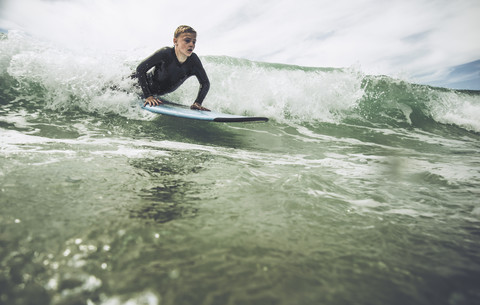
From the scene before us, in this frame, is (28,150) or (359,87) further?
(359,87)

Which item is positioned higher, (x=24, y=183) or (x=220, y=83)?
(x=220, y=83)

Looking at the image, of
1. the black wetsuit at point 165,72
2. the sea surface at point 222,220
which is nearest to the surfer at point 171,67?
the black wetsuit at point 165,72

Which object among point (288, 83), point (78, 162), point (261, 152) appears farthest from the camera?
point (288, 83)

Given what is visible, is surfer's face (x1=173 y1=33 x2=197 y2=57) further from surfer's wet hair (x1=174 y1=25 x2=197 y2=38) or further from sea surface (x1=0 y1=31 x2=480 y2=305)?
sea surface (x1=0 y1=31 x2=480 y2=305)

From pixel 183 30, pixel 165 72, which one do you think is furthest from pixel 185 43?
pixel 165 72

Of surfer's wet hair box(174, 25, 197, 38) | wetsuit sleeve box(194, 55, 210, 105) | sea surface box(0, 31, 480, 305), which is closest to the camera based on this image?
sea surface box(0, 31, 480, 305)

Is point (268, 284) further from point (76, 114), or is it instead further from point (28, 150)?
point (76, 114)

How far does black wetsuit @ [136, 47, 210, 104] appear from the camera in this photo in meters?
4.25

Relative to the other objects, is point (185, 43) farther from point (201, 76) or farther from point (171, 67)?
point (201, 76)

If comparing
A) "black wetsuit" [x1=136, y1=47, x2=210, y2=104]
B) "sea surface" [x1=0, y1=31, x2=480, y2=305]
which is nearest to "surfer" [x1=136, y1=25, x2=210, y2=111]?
"black wetsuit" [x1=136, y1=47, x2=210, y2=104]

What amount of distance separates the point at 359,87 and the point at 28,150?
30.6 feet

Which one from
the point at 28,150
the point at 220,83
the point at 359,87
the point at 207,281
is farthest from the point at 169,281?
the point at 359,87

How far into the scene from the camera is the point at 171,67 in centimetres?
449

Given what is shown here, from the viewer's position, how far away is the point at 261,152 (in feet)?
11.7
